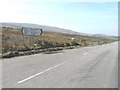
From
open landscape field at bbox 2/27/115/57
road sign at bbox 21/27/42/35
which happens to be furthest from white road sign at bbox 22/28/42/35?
open landscape field at bbox 2/27/115/57

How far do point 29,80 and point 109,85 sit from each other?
2937 mm

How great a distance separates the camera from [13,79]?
37.2 feet

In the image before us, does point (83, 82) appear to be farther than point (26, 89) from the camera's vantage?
Yes

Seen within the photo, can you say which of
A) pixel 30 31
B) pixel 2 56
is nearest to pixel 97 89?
pixel 2 56

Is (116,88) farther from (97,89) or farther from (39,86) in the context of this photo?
(39,86)

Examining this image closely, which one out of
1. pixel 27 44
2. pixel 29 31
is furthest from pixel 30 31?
pixel 27 44

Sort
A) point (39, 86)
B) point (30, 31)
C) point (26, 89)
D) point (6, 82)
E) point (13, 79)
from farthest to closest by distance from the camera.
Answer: point (30, 31) < point (13, 79) < point (6, 82) < point (39, 86) < point (26, 89)

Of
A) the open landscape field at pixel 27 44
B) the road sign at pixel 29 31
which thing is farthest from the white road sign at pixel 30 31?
the open landscape field at pixel 27 44

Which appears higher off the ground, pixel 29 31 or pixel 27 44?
pixel 29 31

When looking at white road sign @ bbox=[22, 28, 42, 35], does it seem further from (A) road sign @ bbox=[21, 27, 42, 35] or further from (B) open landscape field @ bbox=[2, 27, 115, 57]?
(B) open landscape field @ bbox=[2, 27, 115, 57]

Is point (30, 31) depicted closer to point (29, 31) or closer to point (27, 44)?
point (29, 31)

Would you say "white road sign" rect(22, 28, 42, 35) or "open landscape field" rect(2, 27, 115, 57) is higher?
"white road sign" rect(22, 28, 42, 35)

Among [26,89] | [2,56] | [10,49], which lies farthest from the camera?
[10,49]

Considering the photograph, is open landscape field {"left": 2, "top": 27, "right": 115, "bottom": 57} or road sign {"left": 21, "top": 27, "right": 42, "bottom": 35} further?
road sign {"left": 21, "top": 27, "right": 42, "bottom": 35}
